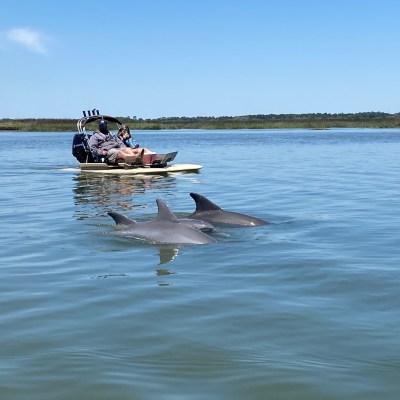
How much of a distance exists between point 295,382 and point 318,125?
116250 millimetres

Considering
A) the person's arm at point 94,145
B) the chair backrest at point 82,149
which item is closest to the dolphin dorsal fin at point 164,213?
the person's arm at point 94,145

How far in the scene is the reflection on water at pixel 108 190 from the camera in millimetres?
17094

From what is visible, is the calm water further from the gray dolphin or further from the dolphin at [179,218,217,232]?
the gray dolphin

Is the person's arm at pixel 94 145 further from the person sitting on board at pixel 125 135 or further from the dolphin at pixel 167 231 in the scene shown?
the dolphin at pixel 167 231

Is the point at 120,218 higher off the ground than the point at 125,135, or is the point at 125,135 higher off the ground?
the point at 125,135

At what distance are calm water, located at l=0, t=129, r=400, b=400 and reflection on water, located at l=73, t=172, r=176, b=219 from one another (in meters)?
1.55

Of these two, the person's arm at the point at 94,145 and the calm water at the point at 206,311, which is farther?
the person's arm at the point at 94,145

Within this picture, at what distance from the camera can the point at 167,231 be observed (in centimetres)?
1112

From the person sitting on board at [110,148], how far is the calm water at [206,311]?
11.8 metres

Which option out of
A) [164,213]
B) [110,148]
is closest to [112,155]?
[110,148]

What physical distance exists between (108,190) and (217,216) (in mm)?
9310

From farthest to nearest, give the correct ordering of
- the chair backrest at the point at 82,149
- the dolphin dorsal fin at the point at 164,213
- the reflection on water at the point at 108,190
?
the chair backrest at the point at 82,149 → the reflection on water at the point at 108,190 → the dolphin dorsal fin at the point at 164,213

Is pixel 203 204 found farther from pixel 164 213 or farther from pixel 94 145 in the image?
pixel 94 145

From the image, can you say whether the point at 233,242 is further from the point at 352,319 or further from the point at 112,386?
the point at 112,386
